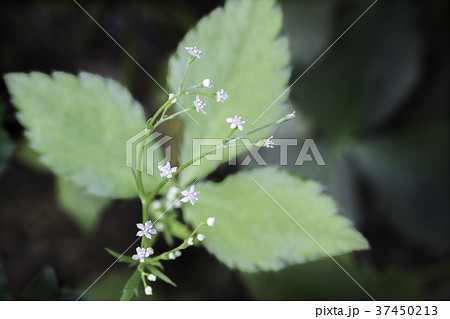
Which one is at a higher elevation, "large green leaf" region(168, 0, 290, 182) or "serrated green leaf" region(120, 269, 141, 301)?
"large green leaf" region(168, 0, 290, 182)

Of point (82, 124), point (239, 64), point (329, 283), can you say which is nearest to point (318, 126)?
point (329, 283)

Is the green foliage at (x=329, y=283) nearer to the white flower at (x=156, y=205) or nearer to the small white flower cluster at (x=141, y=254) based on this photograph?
the white flower at (x=156, y=205)

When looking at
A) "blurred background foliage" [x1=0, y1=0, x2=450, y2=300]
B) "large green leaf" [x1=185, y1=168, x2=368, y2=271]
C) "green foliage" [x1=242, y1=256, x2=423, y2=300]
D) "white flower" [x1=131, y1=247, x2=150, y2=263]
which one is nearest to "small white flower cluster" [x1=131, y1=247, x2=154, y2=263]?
"white flower" [x1=131, y1=247, x2=150, y2=263]

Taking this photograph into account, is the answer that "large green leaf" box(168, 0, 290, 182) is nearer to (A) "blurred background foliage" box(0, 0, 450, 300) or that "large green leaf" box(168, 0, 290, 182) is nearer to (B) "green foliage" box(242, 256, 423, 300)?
(B) "green foliage" box(242, 256, 423, 300)

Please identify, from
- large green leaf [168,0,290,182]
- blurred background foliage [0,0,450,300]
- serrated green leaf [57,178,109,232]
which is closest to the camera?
large green leaf [168,0,290,182]

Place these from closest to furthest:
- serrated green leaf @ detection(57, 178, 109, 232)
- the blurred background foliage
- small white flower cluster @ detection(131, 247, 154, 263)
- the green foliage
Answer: small white flower cluster @ detection(131, 247, 154, 263), the green foliage, serrated green leaf @ detection(57, 178, 109, 232), the blurred background foliage
